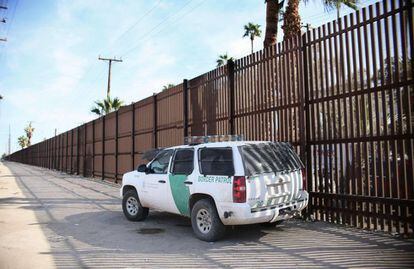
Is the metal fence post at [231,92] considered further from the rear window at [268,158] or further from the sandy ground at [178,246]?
the rear window at [268,158]

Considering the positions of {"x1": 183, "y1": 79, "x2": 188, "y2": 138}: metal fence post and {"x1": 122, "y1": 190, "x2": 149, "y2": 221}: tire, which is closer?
{"x1": 122, "y1": 190, "x2": 149, "y2": 221}: tire

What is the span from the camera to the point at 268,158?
652 cm

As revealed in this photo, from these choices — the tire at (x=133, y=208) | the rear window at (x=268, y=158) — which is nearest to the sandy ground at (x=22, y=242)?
the tire at (x=133, y=208)

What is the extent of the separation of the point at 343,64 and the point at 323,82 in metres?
0.64

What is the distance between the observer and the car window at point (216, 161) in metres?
6.29

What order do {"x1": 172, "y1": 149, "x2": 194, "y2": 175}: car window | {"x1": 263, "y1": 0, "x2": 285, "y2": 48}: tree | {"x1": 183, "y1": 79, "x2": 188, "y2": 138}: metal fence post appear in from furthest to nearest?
{"x1": 183, "y1": 79, "x2": 188, "y2": 138}: metal fence post
{"x1": 263, "y1": 0, "x2": 285, "y2": 48}: tree
{"x1": 172, "y1": 149, "x2": 194, "y2": 175}: car window

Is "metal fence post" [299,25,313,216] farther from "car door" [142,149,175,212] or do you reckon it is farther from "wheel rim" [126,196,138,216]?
"wheel rim" [126,196,138,216]

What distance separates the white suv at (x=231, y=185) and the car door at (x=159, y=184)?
0.07 ft

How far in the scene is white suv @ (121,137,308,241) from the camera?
602cm

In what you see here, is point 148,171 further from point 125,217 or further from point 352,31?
point 352,31

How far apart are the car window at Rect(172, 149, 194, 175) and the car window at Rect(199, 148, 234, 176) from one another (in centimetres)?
29

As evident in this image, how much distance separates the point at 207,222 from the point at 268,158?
1.56 meters

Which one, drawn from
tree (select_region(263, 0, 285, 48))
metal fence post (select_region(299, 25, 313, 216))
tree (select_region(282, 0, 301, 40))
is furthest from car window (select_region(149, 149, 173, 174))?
tree (select_region(282, 0, 301, 40))

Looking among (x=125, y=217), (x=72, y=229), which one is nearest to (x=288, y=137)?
(x=125, y=217)
